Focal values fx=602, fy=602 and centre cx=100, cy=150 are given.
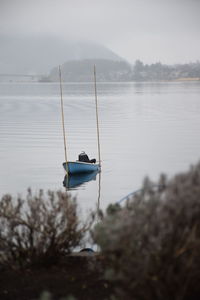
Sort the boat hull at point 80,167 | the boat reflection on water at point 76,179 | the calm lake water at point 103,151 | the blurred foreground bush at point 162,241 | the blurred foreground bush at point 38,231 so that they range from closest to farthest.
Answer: the blurred foreground bush at point 162,241 < the blurred foreground bush at point 38,231 < the calm lake water at point 103,151 < the boat reflection on water at point 76,179 < the boat hull at point 80,167

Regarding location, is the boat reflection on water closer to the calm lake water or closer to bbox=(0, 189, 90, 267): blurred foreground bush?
the calm lake water

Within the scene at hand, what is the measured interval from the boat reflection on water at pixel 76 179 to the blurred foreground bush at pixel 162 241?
1792 cm

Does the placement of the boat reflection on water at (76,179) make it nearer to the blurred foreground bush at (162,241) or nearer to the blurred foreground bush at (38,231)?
the blurred foreground bush at (38,231)

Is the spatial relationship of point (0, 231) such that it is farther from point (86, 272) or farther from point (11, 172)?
point (11, 172)

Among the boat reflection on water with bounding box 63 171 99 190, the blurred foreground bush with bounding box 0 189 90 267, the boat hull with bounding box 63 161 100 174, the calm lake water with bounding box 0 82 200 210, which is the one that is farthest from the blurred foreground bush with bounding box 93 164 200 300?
the boat hull with bounding box 63 161 100 174

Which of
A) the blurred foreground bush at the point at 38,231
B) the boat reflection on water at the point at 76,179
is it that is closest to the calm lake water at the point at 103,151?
the boat reflection on water at the point at 76,179

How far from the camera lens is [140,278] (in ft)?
14.2

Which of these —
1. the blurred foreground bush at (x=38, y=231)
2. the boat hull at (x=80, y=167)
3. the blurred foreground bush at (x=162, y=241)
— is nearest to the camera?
the blurred foreground bush at (x=162, y=241)

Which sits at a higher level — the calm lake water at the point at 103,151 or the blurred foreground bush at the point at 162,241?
the blurred foreground bush at the point at 162,241

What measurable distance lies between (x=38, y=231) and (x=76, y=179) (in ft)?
59.5

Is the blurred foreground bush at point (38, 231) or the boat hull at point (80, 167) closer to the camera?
the blurred foreground bush at point (38, 231)

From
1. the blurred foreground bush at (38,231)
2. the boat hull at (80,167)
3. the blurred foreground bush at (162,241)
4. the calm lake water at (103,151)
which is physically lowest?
the calm lake water at (103,151)

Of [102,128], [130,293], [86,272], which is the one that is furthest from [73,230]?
[102,128]

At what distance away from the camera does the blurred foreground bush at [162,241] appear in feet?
13.8
